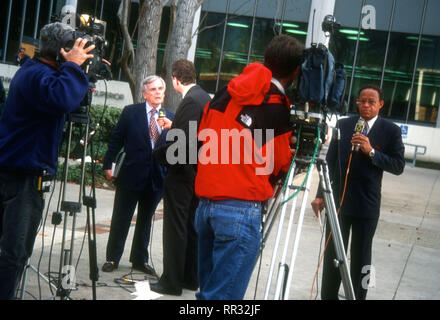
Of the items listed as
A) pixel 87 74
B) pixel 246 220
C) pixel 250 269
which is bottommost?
pixel 250 269

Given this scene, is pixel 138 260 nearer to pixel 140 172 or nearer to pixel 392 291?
pixel 140 172

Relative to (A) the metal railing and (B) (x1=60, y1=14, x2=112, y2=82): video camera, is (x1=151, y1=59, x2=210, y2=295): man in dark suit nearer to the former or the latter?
(B) (x1=60, y1=14, x2=112, y2=82): video camera

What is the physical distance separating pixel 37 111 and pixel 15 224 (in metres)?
0.73

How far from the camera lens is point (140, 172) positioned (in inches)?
225

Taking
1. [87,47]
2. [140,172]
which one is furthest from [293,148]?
[140,172]

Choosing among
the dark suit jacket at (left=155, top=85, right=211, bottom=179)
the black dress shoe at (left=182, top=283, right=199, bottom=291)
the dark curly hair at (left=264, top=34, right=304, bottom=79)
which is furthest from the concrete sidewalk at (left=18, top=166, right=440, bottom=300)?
the dark suit jacket at (left=155, top=85, right=211, bottom=179)

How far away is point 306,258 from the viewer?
7098mm

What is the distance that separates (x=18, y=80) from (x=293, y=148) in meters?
1.81

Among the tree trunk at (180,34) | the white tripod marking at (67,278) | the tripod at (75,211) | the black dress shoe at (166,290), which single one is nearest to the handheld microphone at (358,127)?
the black dress shoe at (166,290)

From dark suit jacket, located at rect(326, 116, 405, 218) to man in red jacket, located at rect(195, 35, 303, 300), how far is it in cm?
200

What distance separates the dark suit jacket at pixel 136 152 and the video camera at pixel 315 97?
2.65 m

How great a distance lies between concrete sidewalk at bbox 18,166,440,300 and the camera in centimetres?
523

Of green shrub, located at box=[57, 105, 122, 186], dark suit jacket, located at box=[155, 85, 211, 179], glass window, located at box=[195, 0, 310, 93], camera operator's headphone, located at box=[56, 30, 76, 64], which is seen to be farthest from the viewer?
glass window, located at box=[195, 0, 310, 93]
